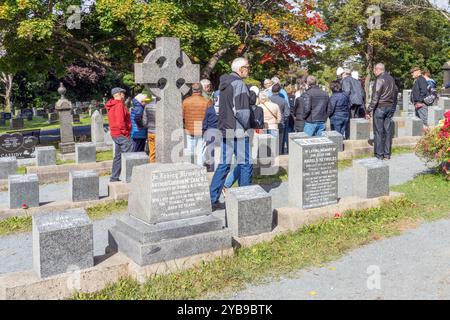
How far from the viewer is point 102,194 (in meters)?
10.7

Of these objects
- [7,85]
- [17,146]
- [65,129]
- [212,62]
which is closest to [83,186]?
[17,146]

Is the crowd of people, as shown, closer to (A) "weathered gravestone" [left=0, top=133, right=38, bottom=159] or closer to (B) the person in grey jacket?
(B) the person in grey jacket

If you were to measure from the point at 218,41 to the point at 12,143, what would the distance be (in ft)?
23.8

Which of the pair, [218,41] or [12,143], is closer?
[12,143]

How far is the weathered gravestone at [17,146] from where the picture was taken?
50.4 ft

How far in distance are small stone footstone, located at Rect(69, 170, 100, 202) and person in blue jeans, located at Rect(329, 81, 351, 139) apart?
21.0 feet

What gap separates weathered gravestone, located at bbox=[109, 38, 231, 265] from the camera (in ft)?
18.5

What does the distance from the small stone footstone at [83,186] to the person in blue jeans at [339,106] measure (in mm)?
6389

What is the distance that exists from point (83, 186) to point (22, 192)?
1066 mm

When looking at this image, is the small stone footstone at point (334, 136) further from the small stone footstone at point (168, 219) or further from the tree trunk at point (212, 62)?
the tree trunk at point (212, 62)

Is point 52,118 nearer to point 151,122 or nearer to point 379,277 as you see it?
point 151,122

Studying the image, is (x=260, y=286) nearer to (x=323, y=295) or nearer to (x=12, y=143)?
(x=323, y=295)

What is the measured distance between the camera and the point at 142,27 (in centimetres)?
1598

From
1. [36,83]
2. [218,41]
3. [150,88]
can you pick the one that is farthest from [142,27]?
[36,83]
